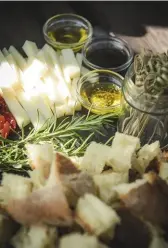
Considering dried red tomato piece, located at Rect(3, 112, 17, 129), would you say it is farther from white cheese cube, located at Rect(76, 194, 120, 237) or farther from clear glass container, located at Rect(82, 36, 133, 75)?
white cheese cube, located at Rect(76, 194, 120, 237)

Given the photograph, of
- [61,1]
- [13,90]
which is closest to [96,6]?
[61,1]

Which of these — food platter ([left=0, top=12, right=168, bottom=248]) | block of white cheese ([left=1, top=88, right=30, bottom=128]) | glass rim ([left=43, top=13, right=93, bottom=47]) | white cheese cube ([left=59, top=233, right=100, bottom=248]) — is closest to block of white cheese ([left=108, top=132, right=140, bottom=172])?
food platter ([left=0, top=12, right=168, bottom=248])

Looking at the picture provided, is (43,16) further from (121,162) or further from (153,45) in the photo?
(121,162)

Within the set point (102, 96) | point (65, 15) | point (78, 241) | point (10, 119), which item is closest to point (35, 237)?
point (78, 241)

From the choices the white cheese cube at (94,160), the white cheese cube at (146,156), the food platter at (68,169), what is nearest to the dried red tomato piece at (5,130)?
the food platter at (68,169)

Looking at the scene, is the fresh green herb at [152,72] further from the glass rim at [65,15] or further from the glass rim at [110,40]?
the glass rim at [65,15]

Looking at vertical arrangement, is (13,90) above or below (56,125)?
above

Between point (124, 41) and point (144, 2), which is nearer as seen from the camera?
point (124, 41)
